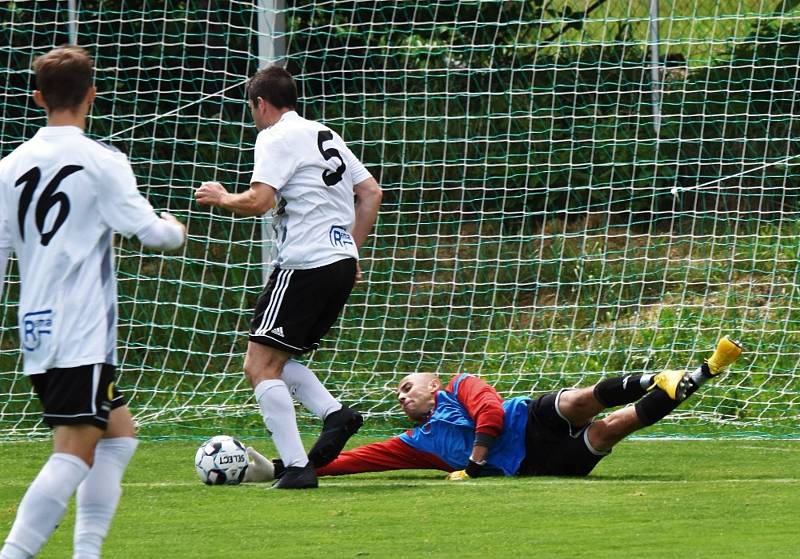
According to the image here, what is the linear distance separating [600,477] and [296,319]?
161 centimetres

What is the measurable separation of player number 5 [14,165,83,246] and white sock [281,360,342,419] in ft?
8.32

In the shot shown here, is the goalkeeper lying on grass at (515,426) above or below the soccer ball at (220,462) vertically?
above

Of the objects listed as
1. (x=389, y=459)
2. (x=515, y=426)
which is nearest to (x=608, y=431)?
(x=515, y=426)

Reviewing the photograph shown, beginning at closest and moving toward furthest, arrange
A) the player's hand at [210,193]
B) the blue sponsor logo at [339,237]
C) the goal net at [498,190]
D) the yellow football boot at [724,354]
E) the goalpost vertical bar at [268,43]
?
the player's hand at [210,193] → the yellow football boot at [724,354] → the blue sponsor logo at [339,237] → the goalpost vertical bar at [268,43] → the goal net at [498,190]

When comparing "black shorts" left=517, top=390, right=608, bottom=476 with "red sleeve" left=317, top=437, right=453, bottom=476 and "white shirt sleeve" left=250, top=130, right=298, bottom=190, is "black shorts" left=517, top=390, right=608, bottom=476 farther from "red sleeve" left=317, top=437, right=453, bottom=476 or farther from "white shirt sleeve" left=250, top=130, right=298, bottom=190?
"white shirt sleeve" left=250, top=130, right=298, bottom=190

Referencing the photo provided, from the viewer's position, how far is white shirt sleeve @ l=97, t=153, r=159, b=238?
4113mm

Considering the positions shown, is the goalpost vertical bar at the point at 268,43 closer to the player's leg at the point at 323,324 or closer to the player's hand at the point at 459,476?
the player's leg at the point at 323,324

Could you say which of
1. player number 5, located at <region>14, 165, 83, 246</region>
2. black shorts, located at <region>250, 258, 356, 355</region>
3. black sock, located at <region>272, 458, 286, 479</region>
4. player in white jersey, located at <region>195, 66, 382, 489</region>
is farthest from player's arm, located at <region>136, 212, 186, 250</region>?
black sock, located at <region>272, 458, 286, 479</region>

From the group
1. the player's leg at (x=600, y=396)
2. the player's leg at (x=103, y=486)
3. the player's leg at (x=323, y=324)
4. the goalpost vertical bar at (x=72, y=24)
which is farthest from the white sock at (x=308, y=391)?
the goalpost vertical bar at (x=72, y=24)

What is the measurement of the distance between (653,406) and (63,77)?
322 centimetres

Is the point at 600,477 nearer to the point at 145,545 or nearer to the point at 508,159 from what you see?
the point at 145,545

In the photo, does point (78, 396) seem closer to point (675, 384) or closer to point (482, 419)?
point (482, 419)

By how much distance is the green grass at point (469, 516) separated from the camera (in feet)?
15.6

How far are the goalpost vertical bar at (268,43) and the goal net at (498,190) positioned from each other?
3 centimetres
